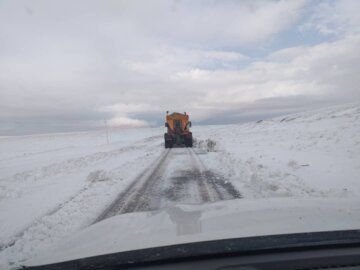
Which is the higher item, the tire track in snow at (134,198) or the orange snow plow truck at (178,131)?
the orange snow plow truck at (178,131)

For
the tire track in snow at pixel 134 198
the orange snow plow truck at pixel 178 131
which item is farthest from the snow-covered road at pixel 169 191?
the orange snow plow truck at pixel 178 131

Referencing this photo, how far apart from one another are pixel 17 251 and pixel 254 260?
3.97 m

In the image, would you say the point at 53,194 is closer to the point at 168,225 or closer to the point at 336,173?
the point at 168,225

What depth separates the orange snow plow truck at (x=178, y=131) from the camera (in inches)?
1243

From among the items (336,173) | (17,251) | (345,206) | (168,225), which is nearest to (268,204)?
(345,206)

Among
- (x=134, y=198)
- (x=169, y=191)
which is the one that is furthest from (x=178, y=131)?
(x=134, y=198)

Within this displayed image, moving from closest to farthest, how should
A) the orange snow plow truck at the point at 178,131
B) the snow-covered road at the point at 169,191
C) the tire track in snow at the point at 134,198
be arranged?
the tire track in snow at the point at 134,198 → the snow-covered road at the point at 169,191 → the orange snow plow truck at the point at 178,131

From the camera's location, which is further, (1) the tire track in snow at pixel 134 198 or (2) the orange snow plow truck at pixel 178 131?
(2) the orange snow plow truck at pixel 178 131

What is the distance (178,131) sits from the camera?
33625mm

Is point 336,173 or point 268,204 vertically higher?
point 268,204

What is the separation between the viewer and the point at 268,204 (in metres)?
4.11

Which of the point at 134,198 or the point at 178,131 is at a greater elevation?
the point at 178,131

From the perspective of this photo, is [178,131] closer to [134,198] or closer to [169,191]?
[169,191]

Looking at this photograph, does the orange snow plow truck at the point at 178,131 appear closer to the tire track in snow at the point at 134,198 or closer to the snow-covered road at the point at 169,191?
the snow-covered road at the point at 169,191
